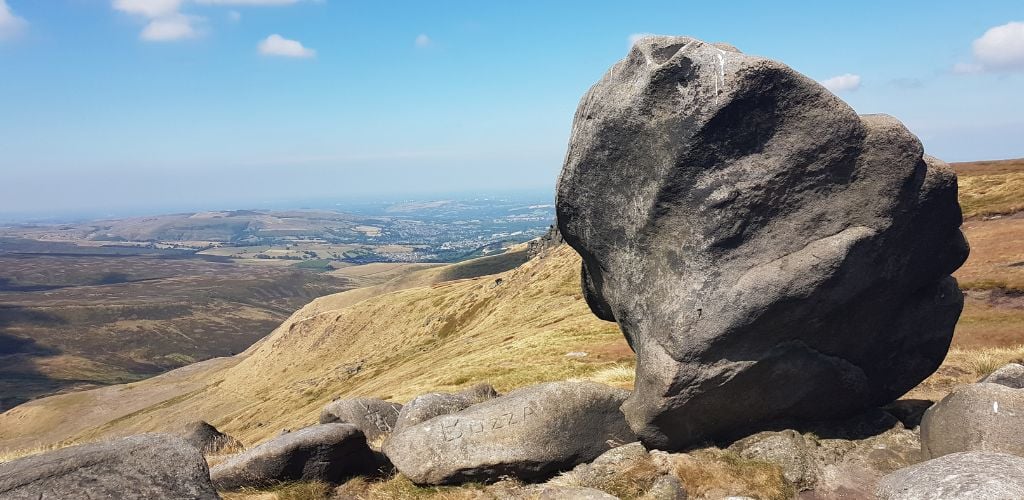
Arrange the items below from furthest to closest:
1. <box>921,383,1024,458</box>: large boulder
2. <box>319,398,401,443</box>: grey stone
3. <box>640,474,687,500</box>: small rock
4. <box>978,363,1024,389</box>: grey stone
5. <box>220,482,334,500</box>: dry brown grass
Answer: <box>319,398,401,443</box>: grey stone, <box>978,363,1024,389</box>: grey stone, <box>220,482,334,500</box>: dry brown grass, <box>640,474,687,500</box>: small rock, <box>921,383,1024,458</box>: large boulder

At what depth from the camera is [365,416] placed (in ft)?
77.9

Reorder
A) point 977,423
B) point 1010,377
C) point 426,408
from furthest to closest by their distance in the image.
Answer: point 426,408 → point 1010,377 → point 977,423

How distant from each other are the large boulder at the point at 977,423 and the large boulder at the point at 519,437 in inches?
295

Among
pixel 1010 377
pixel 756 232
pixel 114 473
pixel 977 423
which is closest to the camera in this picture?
pixel 114 473

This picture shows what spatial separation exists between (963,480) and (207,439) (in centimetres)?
2667

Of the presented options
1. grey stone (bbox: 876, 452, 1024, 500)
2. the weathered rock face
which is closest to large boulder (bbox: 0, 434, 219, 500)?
the weathered rock face

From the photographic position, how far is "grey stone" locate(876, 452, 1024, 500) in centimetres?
929

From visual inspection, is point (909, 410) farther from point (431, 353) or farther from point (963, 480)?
point (431, 353)

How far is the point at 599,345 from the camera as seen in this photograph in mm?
45438

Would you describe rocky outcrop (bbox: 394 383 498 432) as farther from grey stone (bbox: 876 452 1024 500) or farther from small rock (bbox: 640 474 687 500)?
grey stone (bbox: 876 452 1024 500)

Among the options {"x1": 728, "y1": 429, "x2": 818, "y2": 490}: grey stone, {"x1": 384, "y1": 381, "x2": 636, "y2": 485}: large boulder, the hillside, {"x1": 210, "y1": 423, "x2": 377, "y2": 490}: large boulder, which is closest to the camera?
{"x1": 728, "y1": 429, "x2": 818, "y2": 490}: grey stone

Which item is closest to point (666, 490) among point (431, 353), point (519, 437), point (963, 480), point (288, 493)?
point (519, 437)

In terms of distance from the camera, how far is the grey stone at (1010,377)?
1596 centimetres

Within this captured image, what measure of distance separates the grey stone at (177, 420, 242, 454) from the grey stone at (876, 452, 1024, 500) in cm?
2321
